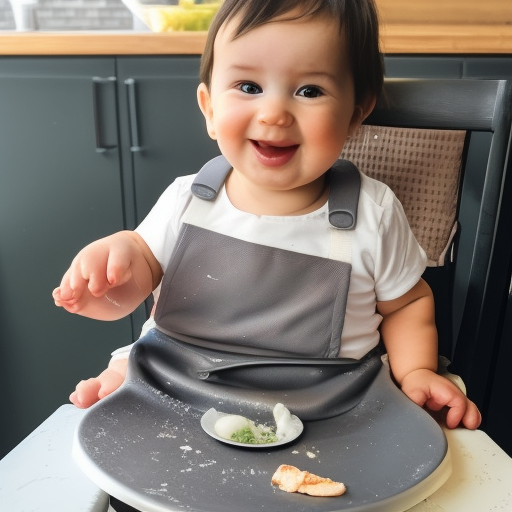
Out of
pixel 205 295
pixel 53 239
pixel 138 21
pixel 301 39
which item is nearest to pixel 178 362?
pixel 205 295

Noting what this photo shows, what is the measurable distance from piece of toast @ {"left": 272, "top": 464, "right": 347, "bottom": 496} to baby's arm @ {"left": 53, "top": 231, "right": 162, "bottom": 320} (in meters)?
0.26

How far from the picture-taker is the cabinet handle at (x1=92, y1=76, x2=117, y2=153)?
118 centimetres

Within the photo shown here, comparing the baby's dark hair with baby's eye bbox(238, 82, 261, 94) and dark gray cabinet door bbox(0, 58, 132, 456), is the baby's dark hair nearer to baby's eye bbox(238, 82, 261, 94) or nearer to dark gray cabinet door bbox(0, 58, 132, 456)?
baby's eye bbox(238, 82, 261, 94)

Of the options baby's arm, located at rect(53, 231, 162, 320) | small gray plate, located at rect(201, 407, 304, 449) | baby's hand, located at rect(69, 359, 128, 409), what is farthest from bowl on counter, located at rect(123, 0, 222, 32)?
small gray plate, located at rect(201, 407, 304, 449)

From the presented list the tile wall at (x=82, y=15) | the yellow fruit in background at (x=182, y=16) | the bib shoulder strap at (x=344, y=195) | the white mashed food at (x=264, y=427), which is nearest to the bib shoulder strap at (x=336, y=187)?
the bib shoulder strap at (x=344, y=195)

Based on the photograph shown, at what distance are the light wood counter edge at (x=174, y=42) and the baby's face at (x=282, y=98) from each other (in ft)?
1.48

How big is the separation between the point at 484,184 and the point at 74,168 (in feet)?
2.47

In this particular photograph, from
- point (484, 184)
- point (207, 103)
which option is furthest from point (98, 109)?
point (484, 184)

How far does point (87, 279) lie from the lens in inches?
26.9

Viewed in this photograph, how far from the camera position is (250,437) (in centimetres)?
62

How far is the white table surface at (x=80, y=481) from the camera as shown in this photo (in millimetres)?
553

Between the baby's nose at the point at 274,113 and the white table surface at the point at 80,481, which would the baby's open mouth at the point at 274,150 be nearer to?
the baby's nose at the point at 274,113

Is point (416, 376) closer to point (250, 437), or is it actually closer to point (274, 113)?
point (250, 437)

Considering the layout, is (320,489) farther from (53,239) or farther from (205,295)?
(53,239)
